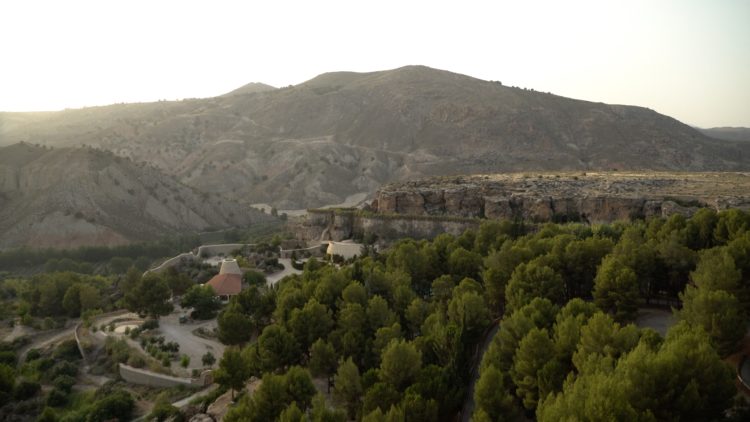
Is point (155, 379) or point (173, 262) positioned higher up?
point (173, 262)

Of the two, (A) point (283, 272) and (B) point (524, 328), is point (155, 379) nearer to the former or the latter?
(A) point (283, 272)

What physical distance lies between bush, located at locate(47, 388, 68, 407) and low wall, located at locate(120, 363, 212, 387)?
306 cm

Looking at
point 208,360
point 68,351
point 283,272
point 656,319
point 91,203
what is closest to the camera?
point 656,319

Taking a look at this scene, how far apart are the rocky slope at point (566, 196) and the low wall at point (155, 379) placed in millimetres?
28741

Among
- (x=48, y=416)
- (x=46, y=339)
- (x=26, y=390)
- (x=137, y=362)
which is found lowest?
(x=46, y=339)

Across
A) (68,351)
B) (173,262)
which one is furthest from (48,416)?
(173,262)

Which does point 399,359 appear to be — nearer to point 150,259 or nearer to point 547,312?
point 547,312

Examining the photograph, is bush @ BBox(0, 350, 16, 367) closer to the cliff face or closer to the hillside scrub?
the hillside scrub

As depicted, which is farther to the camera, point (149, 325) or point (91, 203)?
Answer: point (91, 203)

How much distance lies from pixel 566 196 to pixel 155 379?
34736 mm

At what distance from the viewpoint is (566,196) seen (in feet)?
161

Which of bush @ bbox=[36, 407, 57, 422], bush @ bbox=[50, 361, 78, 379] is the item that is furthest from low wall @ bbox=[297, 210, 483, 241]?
bush @ bbox=[36, 407, 57, 422]

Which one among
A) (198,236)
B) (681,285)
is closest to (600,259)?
(681,285)

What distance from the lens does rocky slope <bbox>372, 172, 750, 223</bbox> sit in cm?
4378
